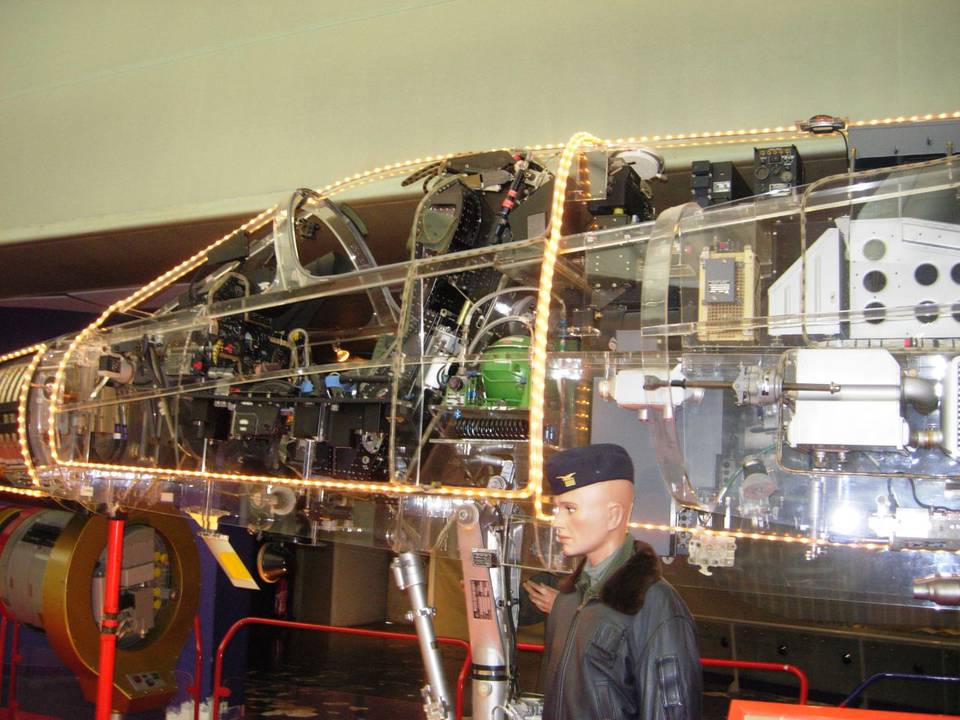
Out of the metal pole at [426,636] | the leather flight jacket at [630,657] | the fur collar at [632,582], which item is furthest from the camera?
the metal pole at [426,636]

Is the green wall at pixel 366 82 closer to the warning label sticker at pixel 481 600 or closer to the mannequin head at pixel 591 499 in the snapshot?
the mannequin head at pixel 591 499

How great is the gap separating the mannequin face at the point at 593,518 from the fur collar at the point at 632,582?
0.37 feet

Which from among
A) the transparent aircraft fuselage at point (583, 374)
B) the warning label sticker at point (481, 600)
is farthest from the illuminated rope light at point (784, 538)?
the warning label sticker at point (481, 600)

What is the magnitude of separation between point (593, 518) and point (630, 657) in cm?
47

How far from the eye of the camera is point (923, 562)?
3021 mm

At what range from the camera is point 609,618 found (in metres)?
2.97

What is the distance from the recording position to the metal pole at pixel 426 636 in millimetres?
3662

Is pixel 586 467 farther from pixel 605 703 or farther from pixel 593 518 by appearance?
pixel 605 703

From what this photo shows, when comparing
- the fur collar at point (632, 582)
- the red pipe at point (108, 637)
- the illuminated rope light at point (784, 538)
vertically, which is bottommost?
the red pipe at point (108, 637)

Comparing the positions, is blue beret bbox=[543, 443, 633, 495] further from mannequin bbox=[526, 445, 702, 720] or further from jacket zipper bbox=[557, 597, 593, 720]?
jacket zipper bbox=[557, 597, 593, 720]

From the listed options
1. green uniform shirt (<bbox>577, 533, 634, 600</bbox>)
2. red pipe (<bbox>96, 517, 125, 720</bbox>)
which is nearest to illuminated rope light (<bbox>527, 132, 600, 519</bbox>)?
green uniform shirt (<bbox>577, 533, 634, 600</bbox>)

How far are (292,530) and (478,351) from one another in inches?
52.0

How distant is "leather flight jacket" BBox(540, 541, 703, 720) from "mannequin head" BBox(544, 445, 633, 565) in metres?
0.15

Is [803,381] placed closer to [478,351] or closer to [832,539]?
[832,539]
